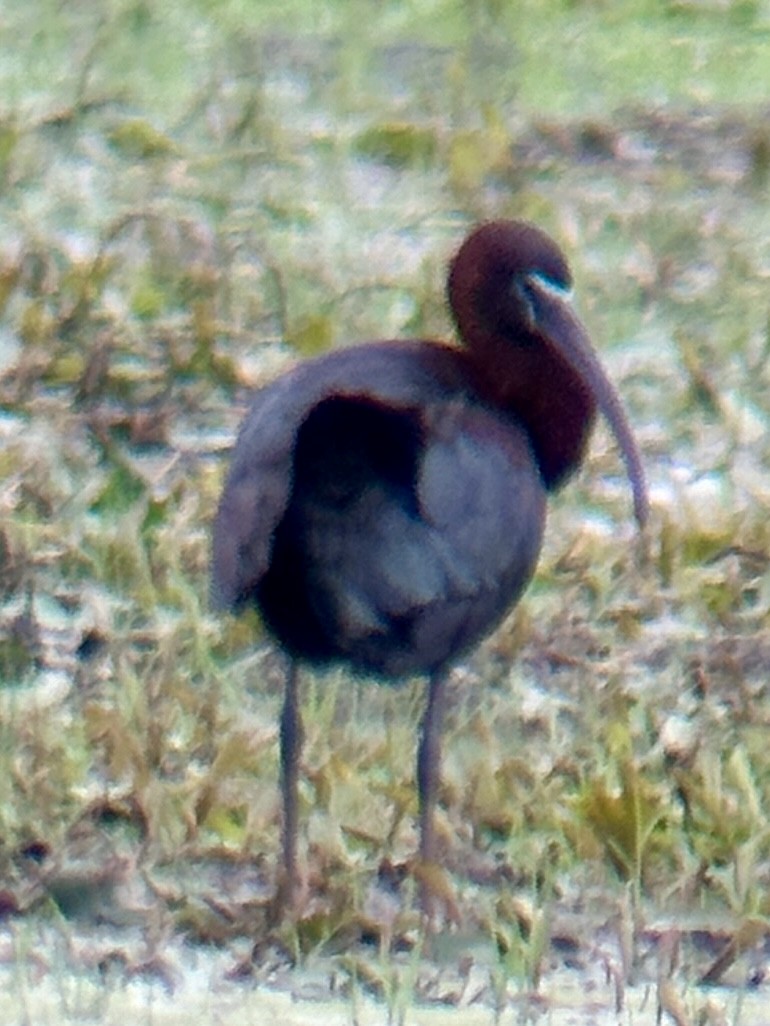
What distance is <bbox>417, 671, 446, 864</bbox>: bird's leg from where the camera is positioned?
385 centimetres

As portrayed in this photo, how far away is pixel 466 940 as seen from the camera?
365 centimetres

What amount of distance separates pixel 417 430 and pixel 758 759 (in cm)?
77

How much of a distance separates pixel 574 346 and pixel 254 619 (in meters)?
0.80

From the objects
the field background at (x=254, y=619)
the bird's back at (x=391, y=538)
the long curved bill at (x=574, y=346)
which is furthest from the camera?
the long curved bill at (x=574, y=346)

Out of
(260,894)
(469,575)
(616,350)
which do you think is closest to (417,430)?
(469,575)

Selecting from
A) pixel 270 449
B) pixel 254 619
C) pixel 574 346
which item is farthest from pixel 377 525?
pixel 254 619

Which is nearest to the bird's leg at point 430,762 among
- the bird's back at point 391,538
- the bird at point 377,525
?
the bird at point 377,525

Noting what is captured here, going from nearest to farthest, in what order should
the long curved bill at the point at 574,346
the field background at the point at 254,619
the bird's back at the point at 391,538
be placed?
the field background at the point at 254,619
the bird's back at the point at 391,538
the long curved bill at the point at 574,346

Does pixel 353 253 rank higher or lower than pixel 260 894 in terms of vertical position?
lower

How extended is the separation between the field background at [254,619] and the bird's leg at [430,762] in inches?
2.5

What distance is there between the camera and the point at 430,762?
3910 millimetres

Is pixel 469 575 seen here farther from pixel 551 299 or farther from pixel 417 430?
pixel 551 299

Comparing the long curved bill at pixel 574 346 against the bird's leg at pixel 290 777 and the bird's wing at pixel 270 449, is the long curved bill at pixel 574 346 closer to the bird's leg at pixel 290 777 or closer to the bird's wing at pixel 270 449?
the bird's wing at pixel 270 449

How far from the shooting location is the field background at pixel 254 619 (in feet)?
11.9
